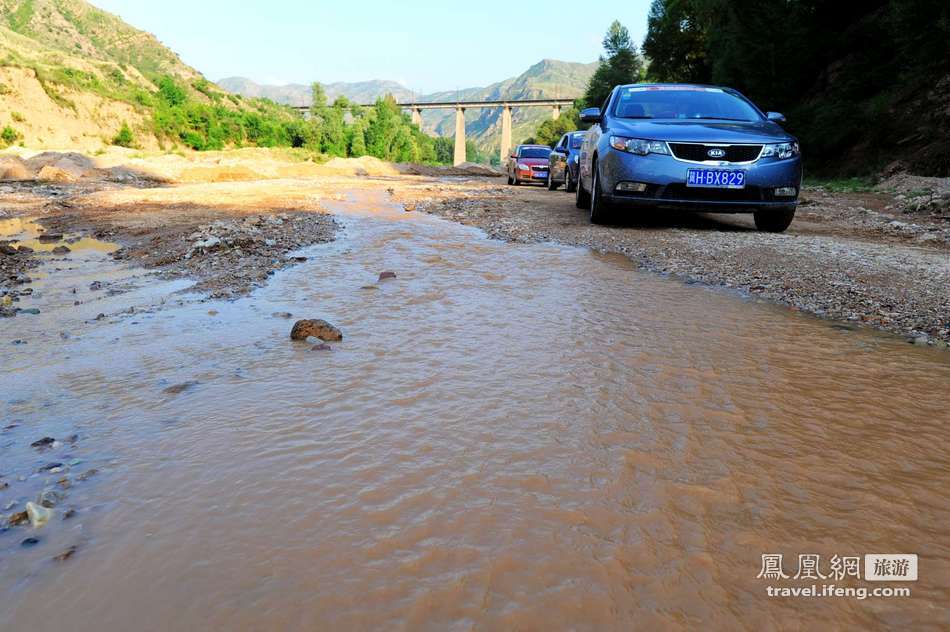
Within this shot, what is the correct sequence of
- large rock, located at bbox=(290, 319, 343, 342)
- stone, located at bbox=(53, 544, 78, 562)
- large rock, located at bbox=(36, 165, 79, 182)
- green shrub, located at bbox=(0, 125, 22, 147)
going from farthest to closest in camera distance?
green shrub, located at bbox=(0, 125, 22, 147)
large rock, located at bbox=(36, 165, 79, 182)
large rock, located at bbox=(290, 319, 343, 342)
stone, located at bbox=(53, 544, 78, 562)

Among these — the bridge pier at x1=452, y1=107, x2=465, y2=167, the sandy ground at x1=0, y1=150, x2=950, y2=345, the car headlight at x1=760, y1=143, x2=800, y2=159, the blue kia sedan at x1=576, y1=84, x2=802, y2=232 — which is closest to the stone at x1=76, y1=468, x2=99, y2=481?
the sandy ground at x1=0, y1=150, x2=950, y2=345

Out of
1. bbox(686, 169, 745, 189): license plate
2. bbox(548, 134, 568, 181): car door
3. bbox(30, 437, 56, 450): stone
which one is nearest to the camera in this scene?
bbox(30, 437, 56, 450): stone

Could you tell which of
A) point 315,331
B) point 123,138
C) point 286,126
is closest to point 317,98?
point 286,126

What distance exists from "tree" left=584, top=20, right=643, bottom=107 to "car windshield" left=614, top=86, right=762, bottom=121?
1578 inches

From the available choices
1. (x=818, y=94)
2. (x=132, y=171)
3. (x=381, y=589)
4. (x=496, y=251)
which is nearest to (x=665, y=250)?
(x=496, y=251)

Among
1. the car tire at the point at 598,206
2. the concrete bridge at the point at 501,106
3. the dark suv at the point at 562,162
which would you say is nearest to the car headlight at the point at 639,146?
the car tire at the point at 598,206

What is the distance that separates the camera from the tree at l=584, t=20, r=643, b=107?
148 feet

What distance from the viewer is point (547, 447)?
1.88 meters

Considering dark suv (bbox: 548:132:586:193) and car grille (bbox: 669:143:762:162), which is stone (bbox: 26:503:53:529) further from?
dark suv (bbox: 548:132:586:193)

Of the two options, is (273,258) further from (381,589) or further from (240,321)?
(381,589)

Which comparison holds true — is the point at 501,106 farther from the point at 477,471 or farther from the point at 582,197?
the point at 477,471

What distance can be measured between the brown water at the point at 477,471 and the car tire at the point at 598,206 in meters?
3.68

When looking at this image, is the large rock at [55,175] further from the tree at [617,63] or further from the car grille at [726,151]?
the tree at [617,63]

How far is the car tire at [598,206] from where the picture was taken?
269 inches
